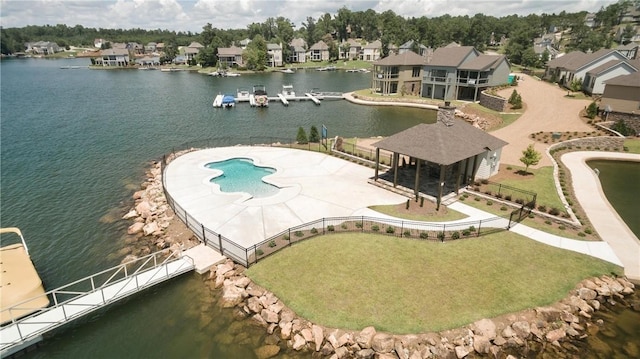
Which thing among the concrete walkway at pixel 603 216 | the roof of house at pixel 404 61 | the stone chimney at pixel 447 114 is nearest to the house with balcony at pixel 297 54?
the roof of house at pixel 404 61

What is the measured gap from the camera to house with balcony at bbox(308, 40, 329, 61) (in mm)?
166750

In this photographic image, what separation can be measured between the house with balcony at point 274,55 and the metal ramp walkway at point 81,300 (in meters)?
140

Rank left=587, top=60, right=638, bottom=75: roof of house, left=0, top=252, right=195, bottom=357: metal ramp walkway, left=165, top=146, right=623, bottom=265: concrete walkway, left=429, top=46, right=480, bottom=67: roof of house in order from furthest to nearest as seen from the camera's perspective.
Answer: left=429, top=46, right=480, bottom=67: roof of house < left=587, top=60, right=638, bottom=75: roof of house < left=165, top=146, right=623, bottom=265: concrete walkway < left=0, top=252, right=195, bottom=357: metal ramp walkway

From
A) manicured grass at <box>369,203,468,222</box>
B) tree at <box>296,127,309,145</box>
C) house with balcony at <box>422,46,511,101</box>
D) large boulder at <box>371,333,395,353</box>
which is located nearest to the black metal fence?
manicured grass at <box>369,203,468,222</box>

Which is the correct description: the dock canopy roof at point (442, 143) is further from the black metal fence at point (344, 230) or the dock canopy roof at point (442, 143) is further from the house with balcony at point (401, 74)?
the house with balcony at point (401, 74)

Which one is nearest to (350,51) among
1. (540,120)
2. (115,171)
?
(540,120)

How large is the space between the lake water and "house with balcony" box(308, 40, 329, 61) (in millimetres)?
Result: 71597

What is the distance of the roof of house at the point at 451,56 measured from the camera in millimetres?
69375

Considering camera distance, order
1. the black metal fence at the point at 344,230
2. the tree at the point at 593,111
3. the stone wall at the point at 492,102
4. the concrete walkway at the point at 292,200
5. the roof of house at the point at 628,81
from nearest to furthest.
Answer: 1. the black metal fence at the point at 344,230
2. the concrete walkway at the point at 292,200
3. the roof of house at the point at 628,81
4. the tree at the point at 593,111
5. the stone wall at the point at 492,102

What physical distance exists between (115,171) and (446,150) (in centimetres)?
3457

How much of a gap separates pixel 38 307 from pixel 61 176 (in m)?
25.3

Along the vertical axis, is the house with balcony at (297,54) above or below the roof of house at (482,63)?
above

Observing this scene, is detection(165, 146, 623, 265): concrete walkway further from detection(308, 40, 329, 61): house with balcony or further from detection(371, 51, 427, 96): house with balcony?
detection(308, 40, 329, 61): house with balcony

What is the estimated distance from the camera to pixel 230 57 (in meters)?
143
